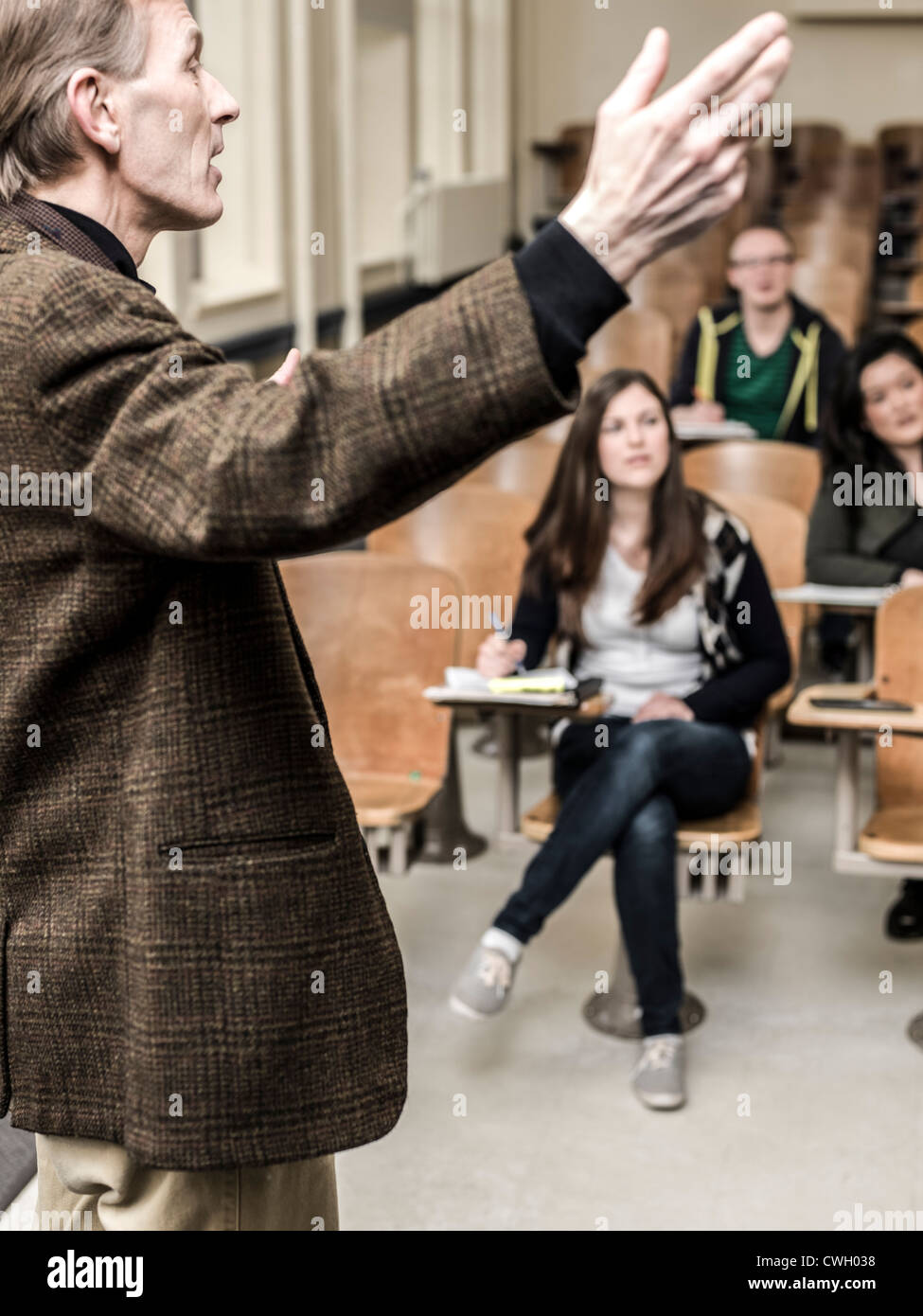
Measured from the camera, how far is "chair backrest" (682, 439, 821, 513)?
4.60 m

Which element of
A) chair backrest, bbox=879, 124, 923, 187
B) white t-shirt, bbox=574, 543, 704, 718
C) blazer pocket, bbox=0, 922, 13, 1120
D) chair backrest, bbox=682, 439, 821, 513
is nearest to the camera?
blazer pocket, bbox=0, 922, 13, 1120

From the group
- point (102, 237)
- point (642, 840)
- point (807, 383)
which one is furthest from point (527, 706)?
point (807, 383)

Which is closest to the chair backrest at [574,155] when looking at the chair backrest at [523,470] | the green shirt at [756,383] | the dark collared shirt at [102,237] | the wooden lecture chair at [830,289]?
the wooden lecture chair at [830,289]

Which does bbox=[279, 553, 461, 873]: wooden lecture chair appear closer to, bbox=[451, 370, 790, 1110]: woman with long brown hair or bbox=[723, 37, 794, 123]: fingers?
bbox=[451, 370, 790, 1110]: woman with long brown hair

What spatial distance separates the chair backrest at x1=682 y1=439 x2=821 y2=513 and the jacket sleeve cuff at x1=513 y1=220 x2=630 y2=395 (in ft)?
12.1

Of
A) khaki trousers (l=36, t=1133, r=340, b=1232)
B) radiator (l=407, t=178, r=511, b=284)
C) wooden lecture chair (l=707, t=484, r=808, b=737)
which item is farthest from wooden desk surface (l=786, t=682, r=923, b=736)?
radiator (l=407, t=178, r=511, b=284)

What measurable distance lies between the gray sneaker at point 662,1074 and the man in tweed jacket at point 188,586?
1600mm

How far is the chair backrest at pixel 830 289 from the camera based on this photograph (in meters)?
7.75

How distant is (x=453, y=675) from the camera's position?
3.04 m
